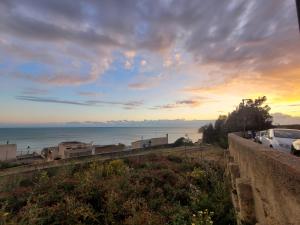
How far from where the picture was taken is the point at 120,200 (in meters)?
9.09

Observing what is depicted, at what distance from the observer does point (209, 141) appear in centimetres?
3703

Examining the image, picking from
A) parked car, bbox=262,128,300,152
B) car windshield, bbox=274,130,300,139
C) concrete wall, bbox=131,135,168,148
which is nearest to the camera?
parked car, bbox=262,128,300,152

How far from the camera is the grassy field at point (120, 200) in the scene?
7.48m

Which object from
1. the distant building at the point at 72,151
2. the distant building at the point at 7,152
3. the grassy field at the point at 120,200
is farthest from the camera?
the distant building at the point at 7,152

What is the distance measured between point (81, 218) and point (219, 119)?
3401cm

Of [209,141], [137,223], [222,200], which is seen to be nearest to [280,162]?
[137,223]

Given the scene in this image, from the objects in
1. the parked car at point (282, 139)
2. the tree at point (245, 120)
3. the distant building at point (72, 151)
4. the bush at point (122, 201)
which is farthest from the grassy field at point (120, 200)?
the tree at point (245, 120)

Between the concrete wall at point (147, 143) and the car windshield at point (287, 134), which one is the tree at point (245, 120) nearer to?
the concrete wall at point (147, 143)

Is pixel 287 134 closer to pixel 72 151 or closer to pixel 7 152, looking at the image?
pixel 72 151

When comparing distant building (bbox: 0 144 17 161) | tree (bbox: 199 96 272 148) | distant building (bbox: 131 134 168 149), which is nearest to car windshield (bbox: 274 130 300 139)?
tree (bbox: 199 96 272 148)

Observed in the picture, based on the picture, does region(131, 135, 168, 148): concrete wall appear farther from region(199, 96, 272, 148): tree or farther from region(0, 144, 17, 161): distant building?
region(0, 144, 17, 161): distant building

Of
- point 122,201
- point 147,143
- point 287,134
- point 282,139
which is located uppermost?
point 287,134

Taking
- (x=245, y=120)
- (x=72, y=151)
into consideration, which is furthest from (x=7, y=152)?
(x=245, y=120)

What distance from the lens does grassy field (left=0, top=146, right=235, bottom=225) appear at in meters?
7.48
